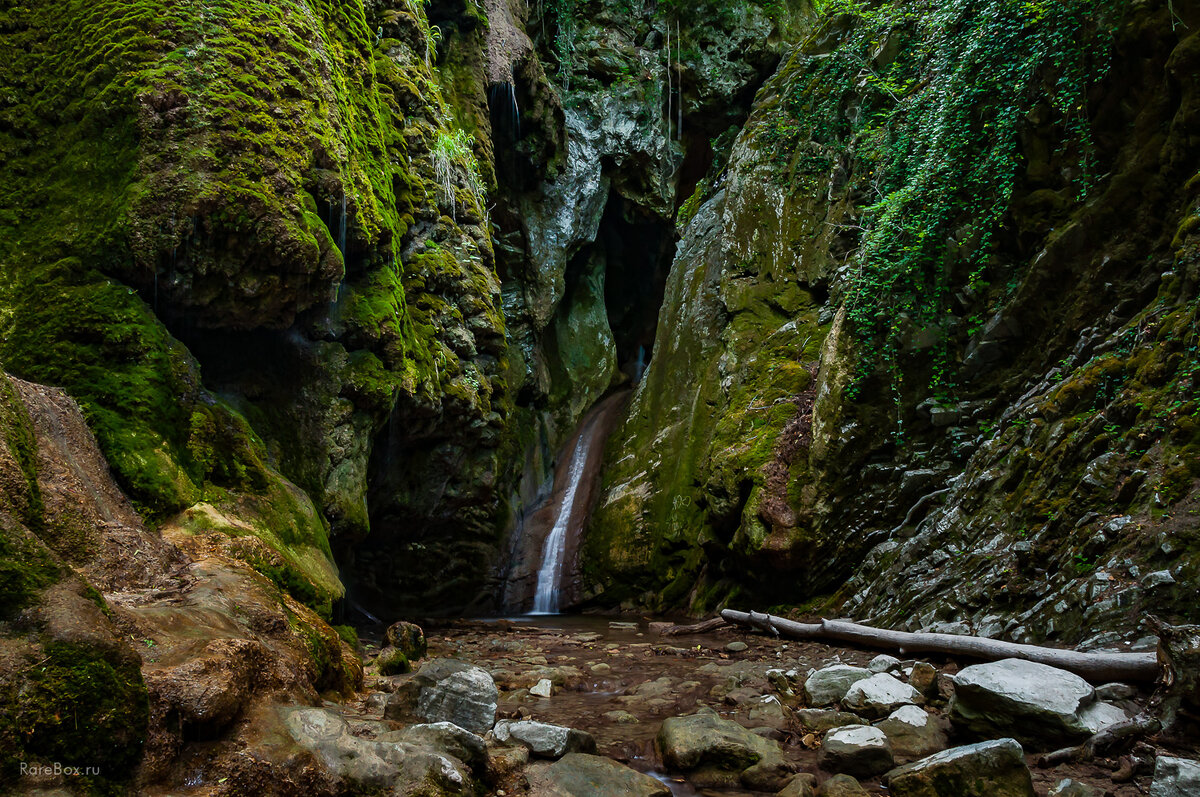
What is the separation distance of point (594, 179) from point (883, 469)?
12246 millimetres

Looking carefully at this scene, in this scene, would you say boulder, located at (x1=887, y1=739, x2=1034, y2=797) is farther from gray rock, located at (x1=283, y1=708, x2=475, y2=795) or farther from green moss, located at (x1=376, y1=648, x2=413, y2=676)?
green moss, located at (x1=376, y1=648, x2=413, y2=676)

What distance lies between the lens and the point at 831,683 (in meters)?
5.28

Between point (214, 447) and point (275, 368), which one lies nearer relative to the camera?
point (214, 447)

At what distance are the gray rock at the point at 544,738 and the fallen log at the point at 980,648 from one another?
3189mm

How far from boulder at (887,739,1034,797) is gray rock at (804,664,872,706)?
1.52 m

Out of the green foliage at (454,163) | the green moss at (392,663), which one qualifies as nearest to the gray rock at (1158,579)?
the green moss at (392,663)

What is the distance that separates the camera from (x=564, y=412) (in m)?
17.7

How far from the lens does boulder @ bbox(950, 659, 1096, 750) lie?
385 cm

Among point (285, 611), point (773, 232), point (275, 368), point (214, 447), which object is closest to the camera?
point (285, 611)

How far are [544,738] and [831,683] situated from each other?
2504 mm

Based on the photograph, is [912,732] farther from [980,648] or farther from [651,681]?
[651,681]

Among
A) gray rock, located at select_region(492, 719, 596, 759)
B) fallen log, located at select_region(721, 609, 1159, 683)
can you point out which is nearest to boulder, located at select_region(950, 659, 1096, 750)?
fallen log, located at select_region(721, 609, 1159, 683)

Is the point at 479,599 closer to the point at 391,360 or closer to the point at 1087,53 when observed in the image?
the point at 391,360

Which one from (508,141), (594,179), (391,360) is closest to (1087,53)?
(391,360)
